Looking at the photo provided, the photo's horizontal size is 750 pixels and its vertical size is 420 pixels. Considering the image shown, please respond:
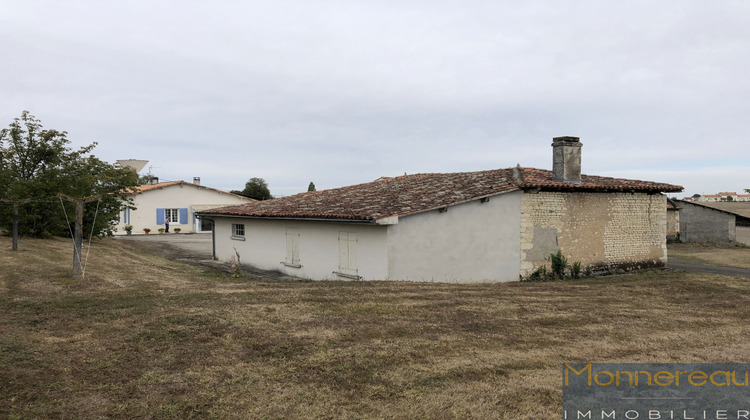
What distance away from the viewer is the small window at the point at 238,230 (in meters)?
21.8

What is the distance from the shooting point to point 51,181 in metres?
21.2

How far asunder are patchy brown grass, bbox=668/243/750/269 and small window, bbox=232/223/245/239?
20.6 metres

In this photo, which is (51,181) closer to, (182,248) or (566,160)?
(182,248)

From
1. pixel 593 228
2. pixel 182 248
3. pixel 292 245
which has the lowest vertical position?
pixel 182 248

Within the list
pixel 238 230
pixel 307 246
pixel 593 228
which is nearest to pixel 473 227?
pixel 593 228

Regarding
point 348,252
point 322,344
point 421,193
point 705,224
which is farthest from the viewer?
point 705,224

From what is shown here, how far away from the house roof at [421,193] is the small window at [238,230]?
0.70 meters

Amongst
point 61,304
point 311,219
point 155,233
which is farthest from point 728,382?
point 155,233

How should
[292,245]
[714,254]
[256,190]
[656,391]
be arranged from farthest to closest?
[256,190], [714,254], [292,245], [656,391]

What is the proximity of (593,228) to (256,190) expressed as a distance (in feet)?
129

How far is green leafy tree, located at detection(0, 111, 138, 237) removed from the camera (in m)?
20.7

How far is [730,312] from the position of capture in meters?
10.3

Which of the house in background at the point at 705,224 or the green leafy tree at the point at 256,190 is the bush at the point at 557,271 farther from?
the green leafy tree at the point at 256,190

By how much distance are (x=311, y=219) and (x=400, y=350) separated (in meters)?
10.4
